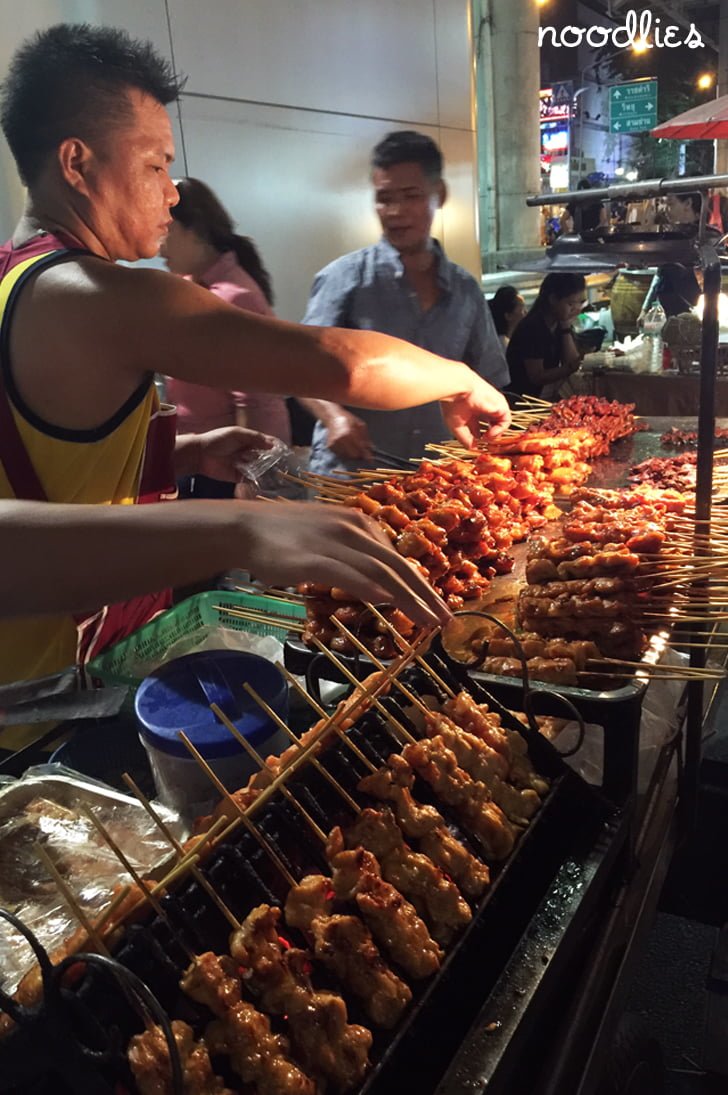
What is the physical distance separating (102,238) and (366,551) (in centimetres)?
155

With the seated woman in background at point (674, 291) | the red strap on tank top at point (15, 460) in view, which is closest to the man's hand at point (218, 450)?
the red strap on tank top at point (15, 460)

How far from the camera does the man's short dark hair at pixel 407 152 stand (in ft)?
15.7

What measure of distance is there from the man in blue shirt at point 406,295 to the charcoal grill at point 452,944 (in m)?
2.93

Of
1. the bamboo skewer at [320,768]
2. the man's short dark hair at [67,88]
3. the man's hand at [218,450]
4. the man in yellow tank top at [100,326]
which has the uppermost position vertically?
the man's short dark hair at [67,88]

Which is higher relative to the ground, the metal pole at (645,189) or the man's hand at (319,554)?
the metal pole at (645,189)

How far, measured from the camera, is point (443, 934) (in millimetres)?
1616

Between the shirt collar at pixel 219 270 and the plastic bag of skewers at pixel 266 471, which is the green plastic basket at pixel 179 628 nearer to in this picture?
the plastic bag of skewers at pixel 266 471

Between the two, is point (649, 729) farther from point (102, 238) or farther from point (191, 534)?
point (102, 238)

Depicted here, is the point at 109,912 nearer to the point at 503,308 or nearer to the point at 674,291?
the point at 674,291

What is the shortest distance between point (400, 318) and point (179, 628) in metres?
3.12

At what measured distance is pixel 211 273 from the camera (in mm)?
5203

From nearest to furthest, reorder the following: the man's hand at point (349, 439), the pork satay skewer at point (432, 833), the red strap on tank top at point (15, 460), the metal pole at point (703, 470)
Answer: the pork satay skewer at point (432, 833) → the red strap on tank top at point (15, 460) → the metal pole at point (703, 470) → the man's hand at point (349, 439)

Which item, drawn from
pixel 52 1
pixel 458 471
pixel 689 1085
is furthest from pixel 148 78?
pixel 689 1085

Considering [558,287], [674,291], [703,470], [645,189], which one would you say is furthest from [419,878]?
[558,287]
